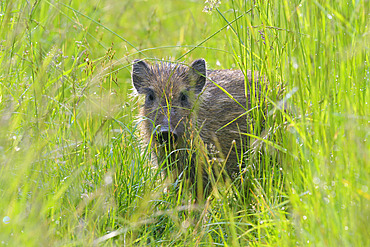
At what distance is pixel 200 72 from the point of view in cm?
542

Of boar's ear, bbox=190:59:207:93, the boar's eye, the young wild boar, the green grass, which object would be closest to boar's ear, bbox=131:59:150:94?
the young wild boar

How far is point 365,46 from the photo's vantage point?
2902 mm

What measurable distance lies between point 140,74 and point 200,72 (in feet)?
2.55

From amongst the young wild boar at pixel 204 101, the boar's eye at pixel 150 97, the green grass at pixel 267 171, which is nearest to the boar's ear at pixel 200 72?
the young wild boar at pixel 204 101

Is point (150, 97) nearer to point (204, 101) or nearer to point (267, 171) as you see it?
point (204, 101)

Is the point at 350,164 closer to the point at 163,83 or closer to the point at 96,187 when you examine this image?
the point at 96,187

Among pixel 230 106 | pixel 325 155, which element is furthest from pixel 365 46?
pixel 230 106

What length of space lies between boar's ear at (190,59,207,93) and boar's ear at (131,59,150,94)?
57 centimetres

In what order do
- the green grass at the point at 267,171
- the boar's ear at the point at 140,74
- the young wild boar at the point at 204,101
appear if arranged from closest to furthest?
the green grass at the point at 267,171
the young wild boar at the point at 204,101
the boar's ear at the point at 140,74

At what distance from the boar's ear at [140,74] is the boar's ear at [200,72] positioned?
0.57 m

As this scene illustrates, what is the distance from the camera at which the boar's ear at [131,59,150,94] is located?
5.73m

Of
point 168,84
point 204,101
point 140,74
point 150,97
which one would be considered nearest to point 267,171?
point 204,101

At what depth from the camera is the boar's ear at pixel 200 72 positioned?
5333 mm

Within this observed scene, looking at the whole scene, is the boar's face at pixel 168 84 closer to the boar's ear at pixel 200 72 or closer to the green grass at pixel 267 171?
the boar's ear at pixel 200 72
